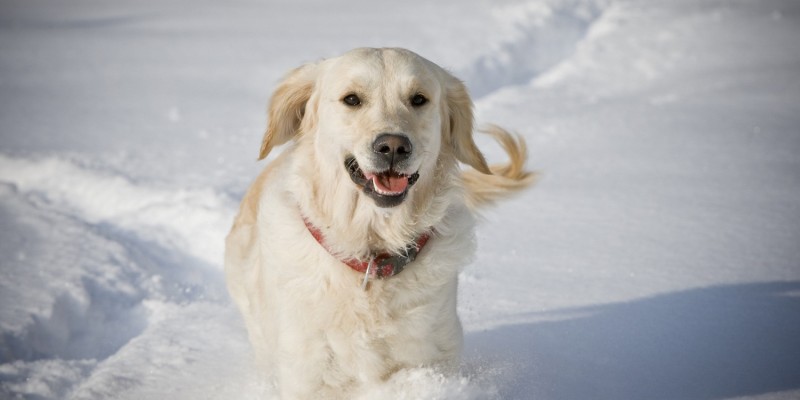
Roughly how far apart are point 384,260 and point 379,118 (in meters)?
0.52

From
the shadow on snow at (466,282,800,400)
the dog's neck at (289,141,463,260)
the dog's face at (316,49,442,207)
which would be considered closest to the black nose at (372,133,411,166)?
the dog's face at (316,49,442,207)

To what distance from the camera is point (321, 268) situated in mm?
2430

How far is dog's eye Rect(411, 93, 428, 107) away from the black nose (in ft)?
0.98

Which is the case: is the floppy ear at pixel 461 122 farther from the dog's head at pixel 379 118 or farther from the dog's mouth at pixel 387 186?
the dog's mouth at pixel 387 186

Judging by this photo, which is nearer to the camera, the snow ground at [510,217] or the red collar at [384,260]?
the red collar at [384,260]

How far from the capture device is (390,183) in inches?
90.4

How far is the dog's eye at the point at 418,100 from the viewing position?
2494 mm

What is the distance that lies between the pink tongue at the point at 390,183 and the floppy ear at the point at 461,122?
0.56 meters

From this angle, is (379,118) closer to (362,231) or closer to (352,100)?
(352,100)

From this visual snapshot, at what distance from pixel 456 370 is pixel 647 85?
20.7 ft

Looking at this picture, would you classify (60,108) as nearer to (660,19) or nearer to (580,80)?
(580,80)

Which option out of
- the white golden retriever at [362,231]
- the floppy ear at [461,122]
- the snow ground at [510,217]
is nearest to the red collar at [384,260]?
the white golden retriever at [362,231]

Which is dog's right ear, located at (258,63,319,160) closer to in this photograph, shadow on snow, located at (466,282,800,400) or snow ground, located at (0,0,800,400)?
snow ground, located at (0,0,800,400)

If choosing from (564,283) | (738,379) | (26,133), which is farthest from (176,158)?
(738,379)
